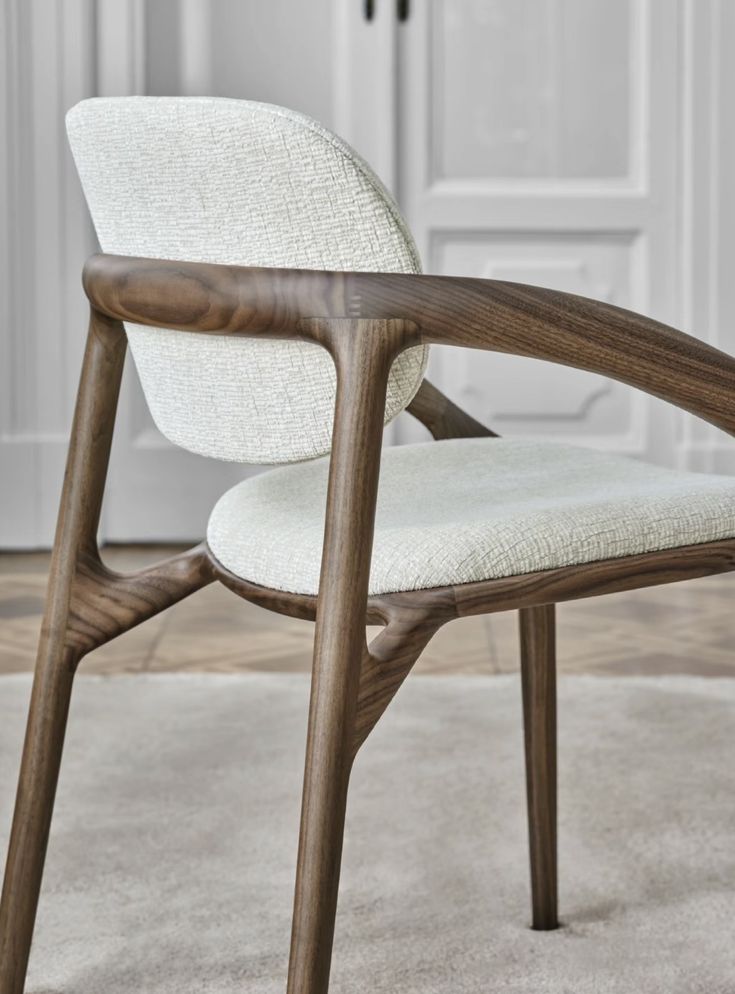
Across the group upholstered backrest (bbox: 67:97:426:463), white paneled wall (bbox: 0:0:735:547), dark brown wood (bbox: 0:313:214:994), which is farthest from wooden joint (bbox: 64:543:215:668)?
white paneled wall (bbox: 0:0:735:547)

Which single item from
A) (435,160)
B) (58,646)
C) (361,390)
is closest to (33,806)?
(58,646)

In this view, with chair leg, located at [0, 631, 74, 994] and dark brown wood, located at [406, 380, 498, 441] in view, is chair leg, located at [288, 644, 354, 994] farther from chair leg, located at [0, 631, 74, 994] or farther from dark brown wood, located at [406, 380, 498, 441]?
dark brown wood, located at [406, 380, 498, 441]

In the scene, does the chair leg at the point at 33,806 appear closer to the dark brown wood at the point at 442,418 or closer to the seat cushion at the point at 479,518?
the seat cushion at the point at 479,518

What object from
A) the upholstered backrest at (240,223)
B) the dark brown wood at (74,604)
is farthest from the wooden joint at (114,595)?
the upholstered backrest at (240,223)

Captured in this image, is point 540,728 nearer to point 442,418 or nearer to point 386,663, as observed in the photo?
point 442,418

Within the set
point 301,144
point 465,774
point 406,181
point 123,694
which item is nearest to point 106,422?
point 301,144

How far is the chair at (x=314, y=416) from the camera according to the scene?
679mm

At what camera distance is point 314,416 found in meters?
0.75

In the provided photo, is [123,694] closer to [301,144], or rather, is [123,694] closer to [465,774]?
[465,774]

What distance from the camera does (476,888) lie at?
118 cm

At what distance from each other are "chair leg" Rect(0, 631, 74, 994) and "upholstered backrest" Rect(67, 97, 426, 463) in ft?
0.65

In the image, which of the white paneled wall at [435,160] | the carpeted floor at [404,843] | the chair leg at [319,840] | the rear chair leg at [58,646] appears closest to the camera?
the chair leg at [319,840]

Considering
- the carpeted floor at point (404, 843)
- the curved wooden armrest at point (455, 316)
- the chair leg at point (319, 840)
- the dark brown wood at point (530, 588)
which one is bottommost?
the carpeted floor at point (404, 843)

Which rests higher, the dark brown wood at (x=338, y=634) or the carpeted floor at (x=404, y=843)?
the dark brown wood at (x=338, y=634)
